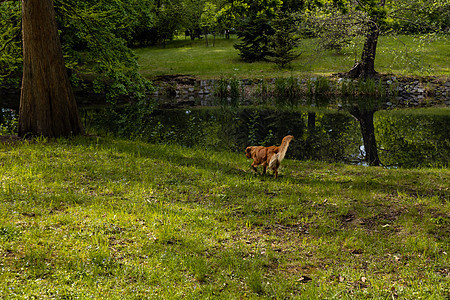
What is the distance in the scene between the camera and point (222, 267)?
5246mm

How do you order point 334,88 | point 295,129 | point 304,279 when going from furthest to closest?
1. point 334,88
2. point 295,129
3. point 304,279

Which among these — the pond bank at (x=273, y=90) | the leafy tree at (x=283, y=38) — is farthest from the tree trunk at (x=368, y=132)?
the leafy tree at (x=283, y=38)

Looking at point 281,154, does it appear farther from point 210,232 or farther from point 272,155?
point 210,232

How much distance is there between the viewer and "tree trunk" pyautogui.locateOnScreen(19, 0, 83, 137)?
1177cm

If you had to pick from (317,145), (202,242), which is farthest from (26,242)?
(317,145)

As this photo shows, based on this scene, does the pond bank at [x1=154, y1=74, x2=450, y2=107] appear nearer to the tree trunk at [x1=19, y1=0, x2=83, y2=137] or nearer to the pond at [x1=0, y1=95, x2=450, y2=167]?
the pond at [x1=0, y1=95, x2=450, y2=167]

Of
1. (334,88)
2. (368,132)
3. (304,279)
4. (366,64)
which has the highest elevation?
(366,64)

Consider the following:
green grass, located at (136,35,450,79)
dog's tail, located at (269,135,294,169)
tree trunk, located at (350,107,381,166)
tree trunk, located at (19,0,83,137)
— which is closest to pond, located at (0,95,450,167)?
tree trunk, located at (350,107,381,166)

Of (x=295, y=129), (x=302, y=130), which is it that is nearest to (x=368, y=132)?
(x=302, y=130)

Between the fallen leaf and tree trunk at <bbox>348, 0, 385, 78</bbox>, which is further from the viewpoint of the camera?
tree trunk at <bbox>348, 0, 385, 78</bbox>

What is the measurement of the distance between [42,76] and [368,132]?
49.3 feet

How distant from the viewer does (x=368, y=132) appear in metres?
18.7

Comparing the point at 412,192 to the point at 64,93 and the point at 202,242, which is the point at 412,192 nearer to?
the point at 202,242

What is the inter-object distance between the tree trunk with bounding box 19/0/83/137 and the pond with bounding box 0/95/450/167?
3.07 m
